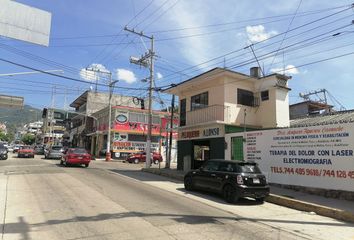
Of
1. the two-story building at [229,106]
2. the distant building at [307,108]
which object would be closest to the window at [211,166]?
the two-story building at [229,106]

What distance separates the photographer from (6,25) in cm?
859

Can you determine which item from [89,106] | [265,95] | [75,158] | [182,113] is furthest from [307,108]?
[89,106]

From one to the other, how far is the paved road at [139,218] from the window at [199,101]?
12.1m

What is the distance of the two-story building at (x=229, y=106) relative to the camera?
2317cm

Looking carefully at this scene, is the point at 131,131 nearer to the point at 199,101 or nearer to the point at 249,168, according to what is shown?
the point at 199,101

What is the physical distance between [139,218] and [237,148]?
12.7m

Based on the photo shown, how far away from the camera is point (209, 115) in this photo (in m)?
24.3

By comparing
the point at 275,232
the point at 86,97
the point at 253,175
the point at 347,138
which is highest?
the point at 86,97

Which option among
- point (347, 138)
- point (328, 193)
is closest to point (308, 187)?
point (328, 193)

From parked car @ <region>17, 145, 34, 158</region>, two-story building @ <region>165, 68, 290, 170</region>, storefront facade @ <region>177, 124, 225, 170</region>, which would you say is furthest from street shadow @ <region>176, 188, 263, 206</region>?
parked car @ <region>17, 145, 34, 158</region>

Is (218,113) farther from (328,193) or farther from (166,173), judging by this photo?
(328,193)

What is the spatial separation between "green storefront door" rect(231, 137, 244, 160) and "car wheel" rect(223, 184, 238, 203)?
703cm

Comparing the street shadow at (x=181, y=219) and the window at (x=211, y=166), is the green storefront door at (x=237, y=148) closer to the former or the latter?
the window at (x=211, y=166)

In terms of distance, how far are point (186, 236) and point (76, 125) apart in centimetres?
7302
